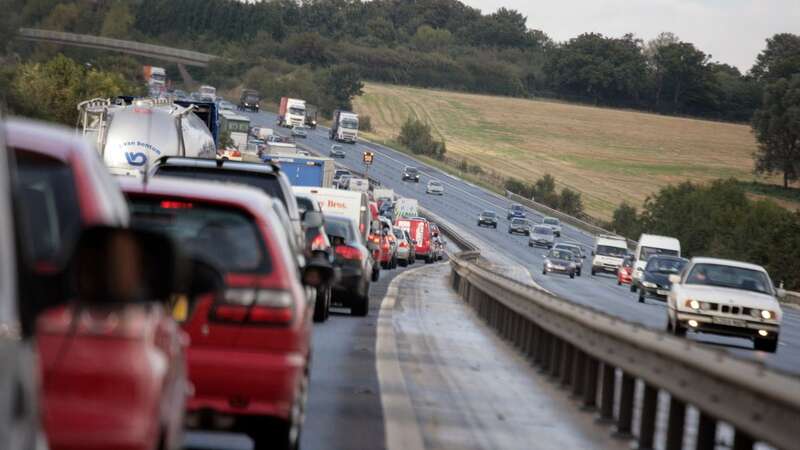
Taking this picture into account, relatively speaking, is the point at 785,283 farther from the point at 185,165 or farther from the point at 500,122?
the point at 500,122

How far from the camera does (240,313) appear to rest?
29.4 feet

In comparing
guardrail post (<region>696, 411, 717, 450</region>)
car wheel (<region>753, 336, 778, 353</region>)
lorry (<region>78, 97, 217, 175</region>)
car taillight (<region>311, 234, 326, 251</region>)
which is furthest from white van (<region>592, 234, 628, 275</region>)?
guardrail post (<region>696, 411, 717, 450</region>)

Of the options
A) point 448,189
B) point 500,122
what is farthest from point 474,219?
point 500,122

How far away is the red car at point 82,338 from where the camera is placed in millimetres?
4863

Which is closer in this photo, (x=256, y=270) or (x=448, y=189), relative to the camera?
(x=256, y=270)

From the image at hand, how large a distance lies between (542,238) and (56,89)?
31226 millimetres

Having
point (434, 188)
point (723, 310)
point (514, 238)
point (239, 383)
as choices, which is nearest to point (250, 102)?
point (434, 188)

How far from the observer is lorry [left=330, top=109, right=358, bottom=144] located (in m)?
149

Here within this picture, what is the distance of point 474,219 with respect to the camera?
121 meters

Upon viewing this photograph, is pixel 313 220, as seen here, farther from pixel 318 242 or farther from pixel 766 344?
pixel 766 344

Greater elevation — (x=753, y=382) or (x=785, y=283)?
(x=753, y=382)

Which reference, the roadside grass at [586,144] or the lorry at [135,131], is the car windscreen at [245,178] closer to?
the lorry at [135,131]

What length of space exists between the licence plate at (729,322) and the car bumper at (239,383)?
1876 cm

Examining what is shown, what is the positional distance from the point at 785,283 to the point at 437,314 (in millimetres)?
58442
